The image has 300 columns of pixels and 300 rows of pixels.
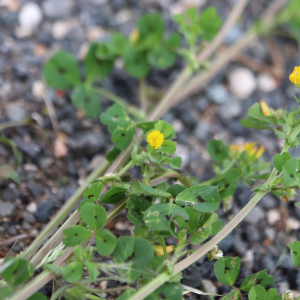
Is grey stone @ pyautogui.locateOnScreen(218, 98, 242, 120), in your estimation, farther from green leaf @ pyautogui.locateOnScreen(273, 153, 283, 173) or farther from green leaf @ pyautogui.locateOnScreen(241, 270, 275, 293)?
green leaf @ pyautogui.locateOnScreen(241, 270, 275, 293)

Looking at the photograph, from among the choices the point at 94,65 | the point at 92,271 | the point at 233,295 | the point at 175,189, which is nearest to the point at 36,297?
the point at 92,271

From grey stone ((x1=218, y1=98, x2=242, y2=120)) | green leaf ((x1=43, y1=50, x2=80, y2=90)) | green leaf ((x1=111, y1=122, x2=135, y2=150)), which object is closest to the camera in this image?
green leaf ((x1=111, y1=122, x2=135, y2=150))

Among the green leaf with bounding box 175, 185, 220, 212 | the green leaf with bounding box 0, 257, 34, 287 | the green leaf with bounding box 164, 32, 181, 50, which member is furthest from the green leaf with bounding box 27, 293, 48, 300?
the green leaf with bounding box 164, 32, 181, 50

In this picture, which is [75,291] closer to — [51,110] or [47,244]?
[47,244]

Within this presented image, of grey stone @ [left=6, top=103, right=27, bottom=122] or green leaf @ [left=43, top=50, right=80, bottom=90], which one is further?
green leaf @ [left=43, top=50, right=80, bottom=90]

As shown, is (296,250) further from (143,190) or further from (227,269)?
(143,190)

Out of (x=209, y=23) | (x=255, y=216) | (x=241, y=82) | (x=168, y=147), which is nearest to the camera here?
(x=168, y=147)

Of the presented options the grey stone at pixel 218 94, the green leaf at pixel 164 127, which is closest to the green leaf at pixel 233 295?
the green leaf at pixel 164 127
